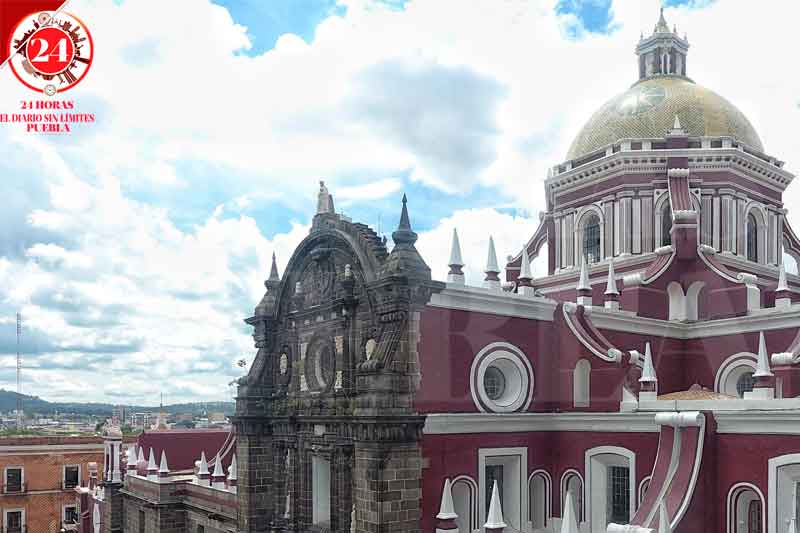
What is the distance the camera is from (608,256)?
2594 cm

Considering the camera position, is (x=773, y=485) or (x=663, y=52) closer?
(x=773, y=485)

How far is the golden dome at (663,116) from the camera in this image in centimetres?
2650

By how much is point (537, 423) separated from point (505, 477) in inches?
63.2

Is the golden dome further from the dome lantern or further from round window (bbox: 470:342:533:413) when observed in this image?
round window (bbox: 470:342:533:413)

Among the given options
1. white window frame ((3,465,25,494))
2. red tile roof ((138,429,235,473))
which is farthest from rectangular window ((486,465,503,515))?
white window frame ((3,465,25,494))

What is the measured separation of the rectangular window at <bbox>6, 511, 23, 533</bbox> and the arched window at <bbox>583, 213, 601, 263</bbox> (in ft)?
115

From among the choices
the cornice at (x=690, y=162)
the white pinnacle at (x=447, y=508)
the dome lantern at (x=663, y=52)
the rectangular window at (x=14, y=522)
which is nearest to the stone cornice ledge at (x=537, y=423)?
the white pinnacle at (x=447, y=508)

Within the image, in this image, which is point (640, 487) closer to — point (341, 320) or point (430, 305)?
point (430, 305)

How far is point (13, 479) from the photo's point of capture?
42.1 metres

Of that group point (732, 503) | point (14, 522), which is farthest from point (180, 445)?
point (732, 503)

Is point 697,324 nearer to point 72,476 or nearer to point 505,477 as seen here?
point 505,477

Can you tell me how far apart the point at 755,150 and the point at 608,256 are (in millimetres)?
6571

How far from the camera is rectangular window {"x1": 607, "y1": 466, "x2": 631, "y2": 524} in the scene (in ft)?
59.1

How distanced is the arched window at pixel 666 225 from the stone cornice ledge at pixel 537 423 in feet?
30.7
